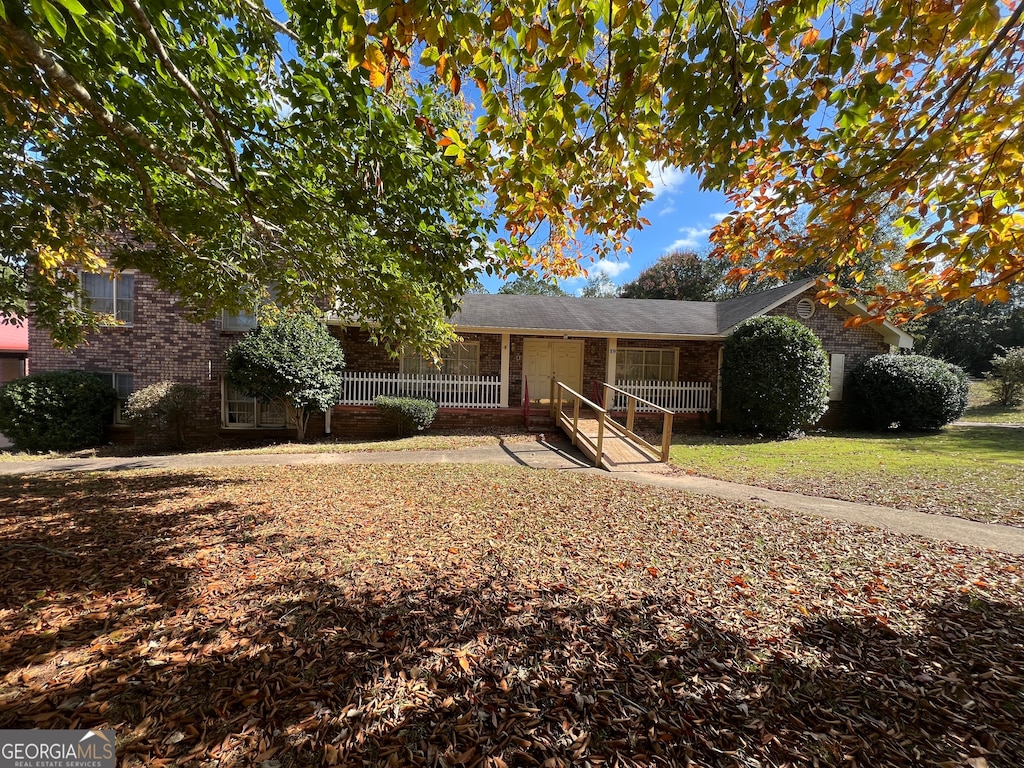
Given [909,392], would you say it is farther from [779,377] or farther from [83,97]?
[83,97]

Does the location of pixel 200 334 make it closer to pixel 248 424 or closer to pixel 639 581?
pixel 248 424

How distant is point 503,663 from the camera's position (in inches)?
94.0

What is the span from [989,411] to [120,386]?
112 feet

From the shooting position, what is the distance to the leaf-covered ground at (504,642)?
6.22 feet

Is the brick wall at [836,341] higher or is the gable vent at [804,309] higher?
the gable vent at [804,309]

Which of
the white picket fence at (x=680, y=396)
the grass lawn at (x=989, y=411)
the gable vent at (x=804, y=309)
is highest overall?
the gable vent at (x=804, y=309)

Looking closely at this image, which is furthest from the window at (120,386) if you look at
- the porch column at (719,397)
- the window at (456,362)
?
the porch column at (719,397)

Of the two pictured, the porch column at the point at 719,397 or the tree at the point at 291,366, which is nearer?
the tree at the point at 291,366

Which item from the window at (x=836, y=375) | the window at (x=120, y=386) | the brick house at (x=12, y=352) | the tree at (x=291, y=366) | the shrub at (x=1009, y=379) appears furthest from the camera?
the shrub at (x=1009, y=379)

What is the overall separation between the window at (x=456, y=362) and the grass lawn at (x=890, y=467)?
700 centimetres

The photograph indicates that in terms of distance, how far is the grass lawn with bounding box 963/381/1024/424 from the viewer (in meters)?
16.9

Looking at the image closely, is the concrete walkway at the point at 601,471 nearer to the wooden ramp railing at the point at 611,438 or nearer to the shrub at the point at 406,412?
the wooden ramp railing at the point at 611,438

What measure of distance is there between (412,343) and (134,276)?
11.5 m

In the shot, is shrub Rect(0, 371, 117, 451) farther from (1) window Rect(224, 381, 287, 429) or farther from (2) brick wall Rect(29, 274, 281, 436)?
(1) window Rect(224, 381, 287, 429)
